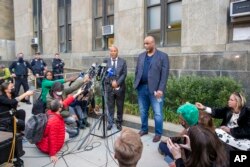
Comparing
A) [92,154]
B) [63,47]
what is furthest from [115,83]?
[63,47]

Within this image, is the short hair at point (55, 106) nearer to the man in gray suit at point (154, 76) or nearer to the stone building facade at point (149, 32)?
the man in gray suit at point (154, 76)

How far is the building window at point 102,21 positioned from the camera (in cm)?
1054

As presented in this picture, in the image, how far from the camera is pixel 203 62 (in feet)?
21.9

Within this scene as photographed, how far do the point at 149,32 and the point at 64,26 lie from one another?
19.0 ft

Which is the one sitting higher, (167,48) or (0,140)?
(167,48)

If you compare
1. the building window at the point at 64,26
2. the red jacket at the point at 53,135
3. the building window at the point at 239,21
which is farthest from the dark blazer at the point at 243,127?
the building window at the point at 64,26

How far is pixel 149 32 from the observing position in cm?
896

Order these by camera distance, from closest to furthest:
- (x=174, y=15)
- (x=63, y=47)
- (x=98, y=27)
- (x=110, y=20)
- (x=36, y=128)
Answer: (x=36, y=128) → (x=174, y=15) → (x=110, y=20) → (x=98, y=27) → (x=63, y=47)

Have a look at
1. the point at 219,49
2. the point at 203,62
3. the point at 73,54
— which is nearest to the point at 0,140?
the point at 203,62

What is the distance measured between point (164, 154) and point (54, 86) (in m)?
2.63

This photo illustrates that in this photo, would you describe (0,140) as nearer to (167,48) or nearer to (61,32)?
(167,48)

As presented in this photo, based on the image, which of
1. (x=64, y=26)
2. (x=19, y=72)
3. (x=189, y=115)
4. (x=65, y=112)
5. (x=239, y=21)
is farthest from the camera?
(x=64, y=26)

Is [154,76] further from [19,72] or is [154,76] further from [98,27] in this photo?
[98,27]

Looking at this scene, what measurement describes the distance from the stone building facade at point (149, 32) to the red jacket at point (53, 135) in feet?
13.4
